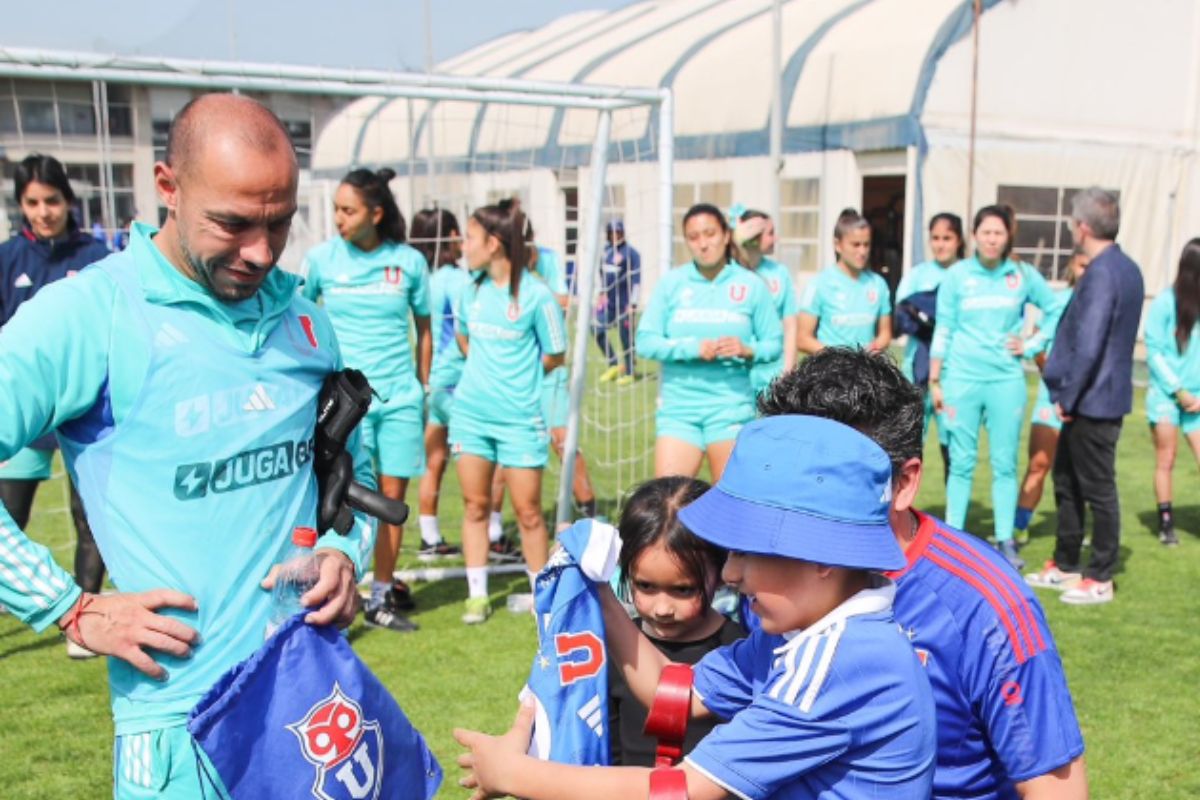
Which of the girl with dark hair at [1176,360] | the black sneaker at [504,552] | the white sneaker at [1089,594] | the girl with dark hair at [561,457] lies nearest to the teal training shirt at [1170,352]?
the girl with dark hair at [1176,360]

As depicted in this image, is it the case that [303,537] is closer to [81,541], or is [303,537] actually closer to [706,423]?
[81,541]

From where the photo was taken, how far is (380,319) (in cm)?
580

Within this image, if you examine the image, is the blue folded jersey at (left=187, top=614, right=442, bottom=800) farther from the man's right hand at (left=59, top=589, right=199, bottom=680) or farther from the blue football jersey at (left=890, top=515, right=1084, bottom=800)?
the blue football jersey at (left=890, top=515, right=1084, bottom=800)

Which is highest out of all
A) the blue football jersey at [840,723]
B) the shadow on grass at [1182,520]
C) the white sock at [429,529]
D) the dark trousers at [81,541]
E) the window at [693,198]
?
the window at [693,198]

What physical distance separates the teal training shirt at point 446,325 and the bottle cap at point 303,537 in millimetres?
4797

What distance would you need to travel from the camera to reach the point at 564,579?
2.21 m

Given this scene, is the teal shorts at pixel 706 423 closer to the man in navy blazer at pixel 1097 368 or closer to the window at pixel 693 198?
the man in navy blazer at pixel 1097 368

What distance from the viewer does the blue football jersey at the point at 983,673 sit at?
6.21 feet

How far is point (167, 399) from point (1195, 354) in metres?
6.83

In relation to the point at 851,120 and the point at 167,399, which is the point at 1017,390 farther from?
the point at 851,120

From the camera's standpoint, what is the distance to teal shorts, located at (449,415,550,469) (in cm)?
585

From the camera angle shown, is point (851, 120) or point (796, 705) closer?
point (796, 705)

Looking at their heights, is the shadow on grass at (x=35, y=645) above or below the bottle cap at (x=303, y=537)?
below

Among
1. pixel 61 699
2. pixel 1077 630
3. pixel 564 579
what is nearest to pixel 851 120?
pixel 1077 630
